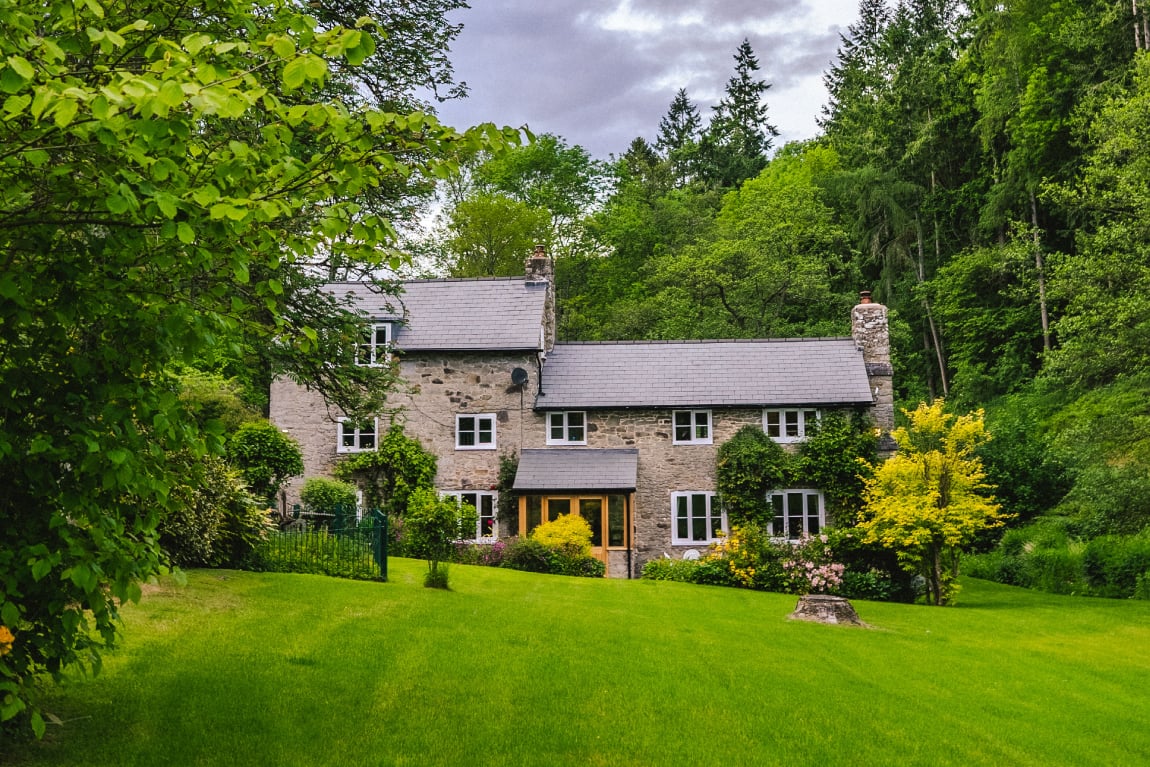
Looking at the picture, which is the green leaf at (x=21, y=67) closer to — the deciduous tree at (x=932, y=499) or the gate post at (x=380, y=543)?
the gate post at (x=380, y=543)

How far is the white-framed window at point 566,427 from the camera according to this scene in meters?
29.2

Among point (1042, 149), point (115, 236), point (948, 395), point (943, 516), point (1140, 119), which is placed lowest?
point (943, 516)

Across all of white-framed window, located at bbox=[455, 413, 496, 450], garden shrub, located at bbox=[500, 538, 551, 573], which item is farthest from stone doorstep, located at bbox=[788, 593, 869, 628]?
white-framed window, located at bbox=[455, 413, 496, 450]

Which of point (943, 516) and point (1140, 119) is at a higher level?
point (1140, 119)

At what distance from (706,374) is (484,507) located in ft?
25.9

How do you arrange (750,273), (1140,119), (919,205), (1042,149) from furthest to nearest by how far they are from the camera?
(919,205)
(750,273)
(1042,149)
(1140,119)

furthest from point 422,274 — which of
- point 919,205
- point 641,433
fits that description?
point 919,205

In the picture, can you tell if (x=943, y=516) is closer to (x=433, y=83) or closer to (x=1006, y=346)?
(x=433, y=83)

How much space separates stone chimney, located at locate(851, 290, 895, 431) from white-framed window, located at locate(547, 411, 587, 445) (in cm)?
866

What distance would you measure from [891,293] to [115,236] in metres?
44.7

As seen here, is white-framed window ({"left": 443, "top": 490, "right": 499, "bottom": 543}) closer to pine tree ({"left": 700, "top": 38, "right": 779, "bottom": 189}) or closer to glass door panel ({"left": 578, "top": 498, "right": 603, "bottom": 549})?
glass door panel ({"left": 578, "top": 498, "right": 603, "bottom": 549})

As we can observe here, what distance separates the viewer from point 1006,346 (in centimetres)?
3956

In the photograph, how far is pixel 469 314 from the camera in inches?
1187

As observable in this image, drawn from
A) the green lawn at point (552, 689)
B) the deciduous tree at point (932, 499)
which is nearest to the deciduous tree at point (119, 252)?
the green lawn at point (552, 689)
